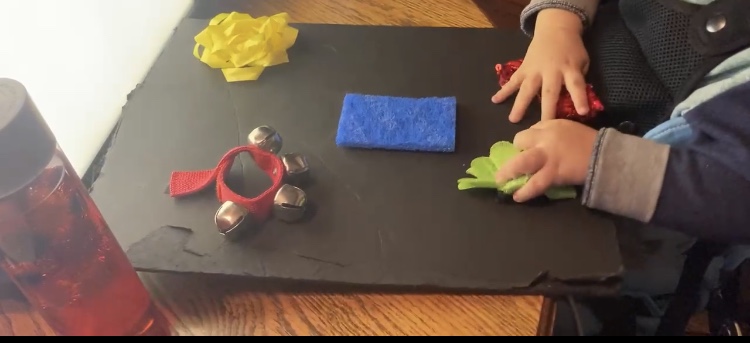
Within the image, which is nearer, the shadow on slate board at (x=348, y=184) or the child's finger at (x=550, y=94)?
the shadow on slate board at (x=348, y=184)

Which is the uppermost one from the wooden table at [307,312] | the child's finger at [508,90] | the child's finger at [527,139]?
the child's finger at [508,90]

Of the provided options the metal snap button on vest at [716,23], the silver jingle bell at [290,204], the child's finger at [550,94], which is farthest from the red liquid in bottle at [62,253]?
the metal snap button on vest at [716,23]

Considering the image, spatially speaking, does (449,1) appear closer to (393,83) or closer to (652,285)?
(393,83)

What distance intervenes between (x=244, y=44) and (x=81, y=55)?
0.14 metres

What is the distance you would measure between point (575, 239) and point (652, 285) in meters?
0.24

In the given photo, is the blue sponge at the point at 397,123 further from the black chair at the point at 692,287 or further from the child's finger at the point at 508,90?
the black chair at the point at 692,287

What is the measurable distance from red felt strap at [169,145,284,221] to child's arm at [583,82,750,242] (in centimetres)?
22

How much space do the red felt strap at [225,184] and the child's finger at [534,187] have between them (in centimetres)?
17

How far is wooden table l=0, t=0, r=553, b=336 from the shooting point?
1.43 feet

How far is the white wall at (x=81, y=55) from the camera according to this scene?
50 cm

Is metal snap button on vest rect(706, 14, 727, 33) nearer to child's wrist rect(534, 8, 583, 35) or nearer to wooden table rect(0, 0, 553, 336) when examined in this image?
child's wrist rect(534, 8, 583, 35)

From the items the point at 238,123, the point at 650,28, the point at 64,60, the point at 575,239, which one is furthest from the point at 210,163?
the point at 650,28

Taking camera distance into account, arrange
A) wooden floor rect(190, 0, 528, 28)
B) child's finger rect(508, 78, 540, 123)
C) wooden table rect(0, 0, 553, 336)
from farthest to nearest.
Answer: wooden floor rect(190, 0, 528, 28) → child's finger rect(508, 78, 540, 123) → wooden table rect(0, 0, 553, 336)

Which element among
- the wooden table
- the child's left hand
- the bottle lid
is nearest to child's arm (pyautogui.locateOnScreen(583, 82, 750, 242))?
the child's left hand
